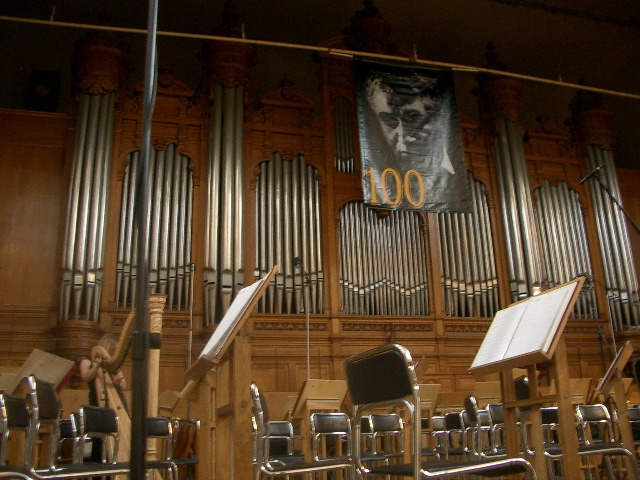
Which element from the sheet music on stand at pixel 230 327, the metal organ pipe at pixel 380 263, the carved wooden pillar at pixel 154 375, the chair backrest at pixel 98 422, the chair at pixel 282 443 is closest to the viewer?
the sheet music on stand at pixel 230 327

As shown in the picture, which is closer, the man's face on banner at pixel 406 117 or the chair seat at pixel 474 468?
the chair seat at pixel 474 468

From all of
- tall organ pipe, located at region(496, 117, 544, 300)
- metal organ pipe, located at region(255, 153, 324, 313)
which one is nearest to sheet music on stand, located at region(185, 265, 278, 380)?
metal organ pipe, located at region(255, 153, 324, 313)

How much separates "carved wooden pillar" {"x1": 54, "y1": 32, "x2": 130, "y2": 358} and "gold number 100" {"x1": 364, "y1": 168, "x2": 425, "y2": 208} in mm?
2945

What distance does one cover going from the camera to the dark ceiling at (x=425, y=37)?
29.1 ft

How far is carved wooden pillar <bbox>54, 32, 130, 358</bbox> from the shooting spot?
6.91 meters

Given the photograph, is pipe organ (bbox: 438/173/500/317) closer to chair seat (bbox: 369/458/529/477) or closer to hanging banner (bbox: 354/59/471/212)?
hanging banner (bbox: 354/59/471/212)

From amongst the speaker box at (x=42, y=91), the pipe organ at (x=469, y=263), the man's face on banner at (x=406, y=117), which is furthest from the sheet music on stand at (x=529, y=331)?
the speaker box at (x=42, y=91)

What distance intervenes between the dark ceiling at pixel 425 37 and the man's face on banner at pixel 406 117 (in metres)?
1.15

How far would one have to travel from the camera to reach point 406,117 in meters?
8.19

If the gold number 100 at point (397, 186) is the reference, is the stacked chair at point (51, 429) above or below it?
below

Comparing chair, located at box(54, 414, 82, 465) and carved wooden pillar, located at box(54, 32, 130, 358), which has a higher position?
carved wooden pillar, located at box(54, 32, 130, 358)

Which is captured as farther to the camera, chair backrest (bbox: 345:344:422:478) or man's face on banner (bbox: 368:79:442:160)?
man's face on banner (bbox: 368:79:442:160)

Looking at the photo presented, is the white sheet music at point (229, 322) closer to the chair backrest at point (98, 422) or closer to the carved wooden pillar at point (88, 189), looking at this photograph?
the chair backrest at point (98, 422)

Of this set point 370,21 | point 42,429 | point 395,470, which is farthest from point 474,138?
point 395,470
